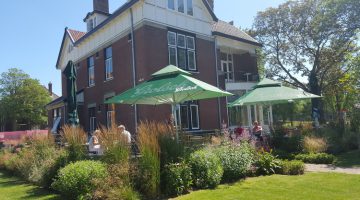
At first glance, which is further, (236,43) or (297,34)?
(297,34)

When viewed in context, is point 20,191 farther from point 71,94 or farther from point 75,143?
point 71,94

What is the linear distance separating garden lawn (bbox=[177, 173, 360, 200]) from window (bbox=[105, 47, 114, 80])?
1495 centimetres

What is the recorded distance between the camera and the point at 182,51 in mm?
20406

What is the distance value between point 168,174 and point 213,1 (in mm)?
23799

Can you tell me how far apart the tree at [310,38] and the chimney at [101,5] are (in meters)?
16.7

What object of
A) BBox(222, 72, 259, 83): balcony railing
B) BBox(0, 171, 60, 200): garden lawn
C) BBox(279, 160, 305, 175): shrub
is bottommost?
BBox(0, 171, 60, 200): garden lawn

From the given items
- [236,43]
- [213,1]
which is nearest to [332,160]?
[236,43]

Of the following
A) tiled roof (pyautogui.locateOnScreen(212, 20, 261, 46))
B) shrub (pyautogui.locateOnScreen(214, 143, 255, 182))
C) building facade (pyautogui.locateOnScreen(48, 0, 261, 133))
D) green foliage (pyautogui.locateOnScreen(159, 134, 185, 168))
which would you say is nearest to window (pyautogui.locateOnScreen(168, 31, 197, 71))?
building facade (pyautogui.locateOnScreen(48, 0, 261, 133))

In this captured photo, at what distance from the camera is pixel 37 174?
1024cm

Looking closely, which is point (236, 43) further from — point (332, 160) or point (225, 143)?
point (225, 143)

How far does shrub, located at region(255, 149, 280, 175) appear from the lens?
1008 centimetres

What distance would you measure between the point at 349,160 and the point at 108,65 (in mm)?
15585

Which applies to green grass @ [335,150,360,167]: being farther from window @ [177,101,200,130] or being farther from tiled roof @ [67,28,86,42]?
tiled roof @ [67,28,86,42]

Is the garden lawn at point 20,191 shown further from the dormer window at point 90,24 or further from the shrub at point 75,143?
the dormer window at point 90,24
